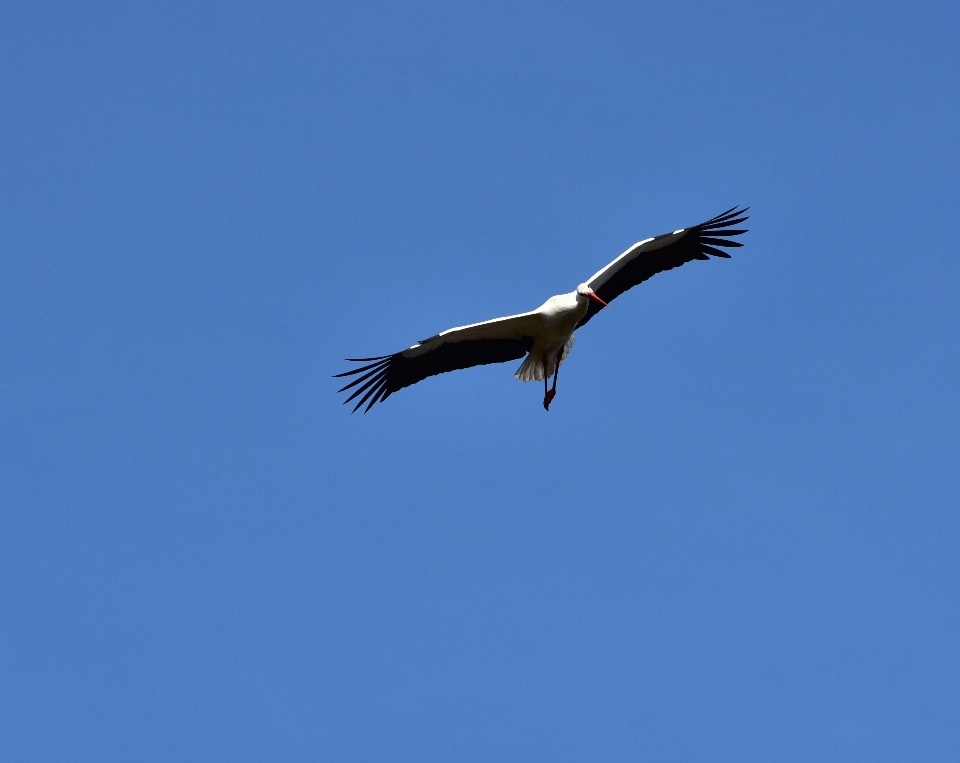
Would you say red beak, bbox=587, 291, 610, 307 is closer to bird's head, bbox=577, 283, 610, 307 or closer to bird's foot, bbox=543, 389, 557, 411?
bird's head, bbox=577, 283, 610, 307

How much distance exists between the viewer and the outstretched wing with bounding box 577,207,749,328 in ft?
36.6

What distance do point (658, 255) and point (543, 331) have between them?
1.46m

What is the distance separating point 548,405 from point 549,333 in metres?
0.77

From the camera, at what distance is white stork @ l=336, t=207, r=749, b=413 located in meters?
10.9

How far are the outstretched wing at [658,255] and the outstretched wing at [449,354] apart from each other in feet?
2.27

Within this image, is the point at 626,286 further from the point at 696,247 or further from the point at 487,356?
the point at 487,356

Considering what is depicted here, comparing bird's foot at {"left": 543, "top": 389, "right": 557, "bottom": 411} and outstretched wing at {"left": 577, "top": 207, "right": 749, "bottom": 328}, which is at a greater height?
outstretched wing at {"left": 577, "top": 207, "right": 749, "bottom": 328}

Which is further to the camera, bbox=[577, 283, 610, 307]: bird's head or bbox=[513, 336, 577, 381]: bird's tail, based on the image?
bbox=[513, 336, 577, 381]: bird's tail

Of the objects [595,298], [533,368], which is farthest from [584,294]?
[533,368]

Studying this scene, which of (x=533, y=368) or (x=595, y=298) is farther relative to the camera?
(x=533, y=368)

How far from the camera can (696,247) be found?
11375 mm

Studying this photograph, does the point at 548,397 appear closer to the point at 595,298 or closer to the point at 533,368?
the point at 533,368

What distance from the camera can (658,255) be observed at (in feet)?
37.5

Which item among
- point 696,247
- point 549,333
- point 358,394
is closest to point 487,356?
point 549,333
